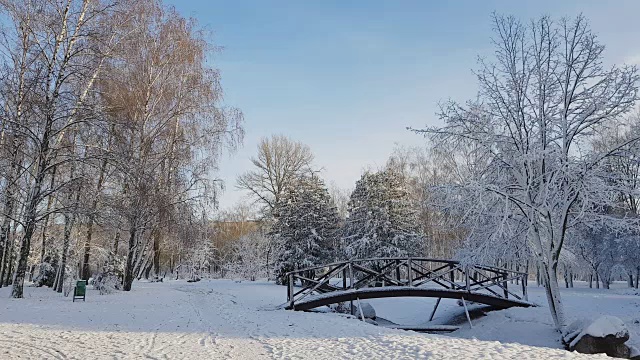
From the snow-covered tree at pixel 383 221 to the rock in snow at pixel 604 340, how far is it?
1770 centimetres

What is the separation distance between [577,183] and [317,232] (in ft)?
69.4

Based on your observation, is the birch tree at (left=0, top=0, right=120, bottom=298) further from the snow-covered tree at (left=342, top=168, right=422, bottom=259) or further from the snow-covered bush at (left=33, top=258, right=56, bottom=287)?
the snow-covered tree at (left=342, top=168, right=422, bottom=259)

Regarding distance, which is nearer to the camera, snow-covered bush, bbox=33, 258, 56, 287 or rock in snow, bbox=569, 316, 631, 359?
rock in snow, bbox=569, 316, 631, 359

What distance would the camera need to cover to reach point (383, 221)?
92.6 feet

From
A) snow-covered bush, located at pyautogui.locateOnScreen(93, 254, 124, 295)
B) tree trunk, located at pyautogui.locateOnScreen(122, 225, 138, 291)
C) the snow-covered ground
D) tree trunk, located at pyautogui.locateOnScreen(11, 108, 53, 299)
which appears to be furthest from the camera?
tree trunk, located at pyautogui.locateOnScreen(122, 225, 138, 291)

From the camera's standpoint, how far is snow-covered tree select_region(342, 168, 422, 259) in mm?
27984

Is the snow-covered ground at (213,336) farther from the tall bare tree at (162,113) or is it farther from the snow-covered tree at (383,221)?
the snow-covered tree at (383,221)

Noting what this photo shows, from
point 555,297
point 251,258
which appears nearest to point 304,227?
point 251,258

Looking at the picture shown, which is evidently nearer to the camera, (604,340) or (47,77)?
(604,340)

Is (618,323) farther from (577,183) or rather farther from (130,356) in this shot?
(130,356)

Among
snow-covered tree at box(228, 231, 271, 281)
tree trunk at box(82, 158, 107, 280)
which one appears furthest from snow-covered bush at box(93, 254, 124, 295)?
snow-covered tree at box(228, 231, 271, 281)

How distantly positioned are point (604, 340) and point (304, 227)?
2218 cm

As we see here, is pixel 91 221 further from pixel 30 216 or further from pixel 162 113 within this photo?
pixel 162 113

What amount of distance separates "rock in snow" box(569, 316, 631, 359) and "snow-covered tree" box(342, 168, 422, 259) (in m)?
17.7
